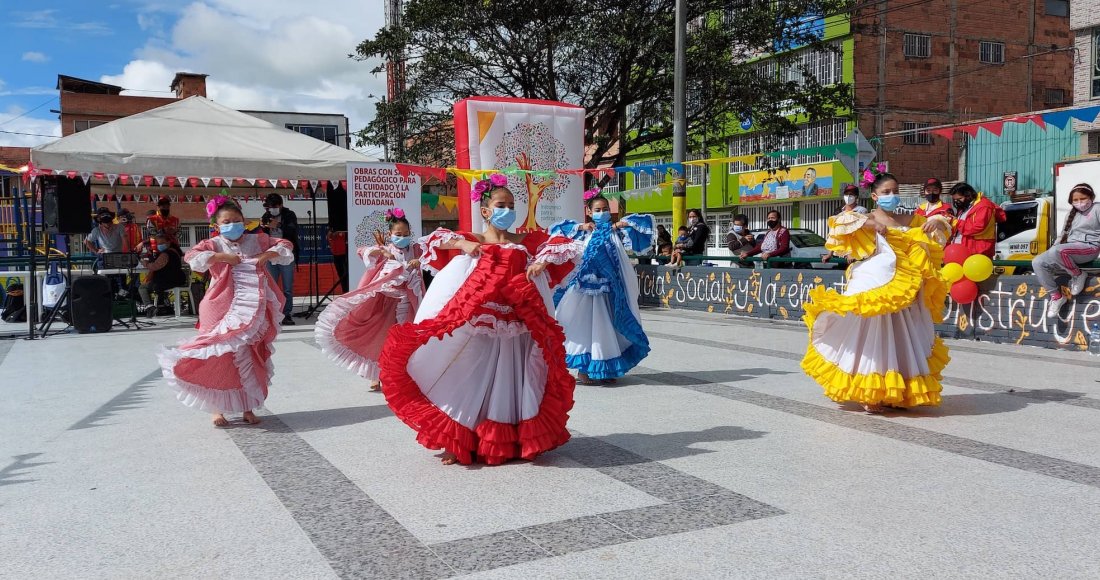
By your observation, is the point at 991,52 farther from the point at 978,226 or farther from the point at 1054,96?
the point at 978,226

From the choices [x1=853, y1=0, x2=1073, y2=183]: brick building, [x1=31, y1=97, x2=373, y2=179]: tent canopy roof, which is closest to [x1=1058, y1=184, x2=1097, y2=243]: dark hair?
[x1=31, y1=97, x2=373, y2=179]: tent canopy roof

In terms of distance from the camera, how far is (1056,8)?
34.8 m

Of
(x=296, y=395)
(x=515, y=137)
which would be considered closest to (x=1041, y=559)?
(x=296, y=395)

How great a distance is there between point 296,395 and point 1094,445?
5.74m

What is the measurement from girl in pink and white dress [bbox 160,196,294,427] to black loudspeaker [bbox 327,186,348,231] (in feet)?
28.0

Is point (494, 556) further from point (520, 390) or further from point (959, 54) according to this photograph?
point (959, 54)

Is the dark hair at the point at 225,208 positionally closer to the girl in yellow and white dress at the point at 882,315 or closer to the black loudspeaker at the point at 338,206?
the girl in yellow and white dress at the point at 882,315

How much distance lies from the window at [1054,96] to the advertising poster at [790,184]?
33.9 ft

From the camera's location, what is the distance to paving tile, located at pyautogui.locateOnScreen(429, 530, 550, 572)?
10.7ft

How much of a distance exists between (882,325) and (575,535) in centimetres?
331

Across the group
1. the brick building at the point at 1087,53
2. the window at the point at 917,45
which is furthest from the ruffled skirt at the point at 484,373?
the window at the point at 917,45

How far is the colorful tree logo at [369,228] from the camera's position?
12555 mm

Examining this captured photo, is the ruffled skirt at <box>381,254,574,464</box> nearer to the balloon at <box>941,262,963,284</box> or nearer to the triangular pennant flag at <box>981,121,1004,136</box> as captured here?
the balloon at <box>941,262,963,284</box>

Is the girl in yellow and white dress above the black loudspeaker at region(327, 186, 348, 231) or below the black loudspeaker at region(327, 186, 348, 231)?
below
